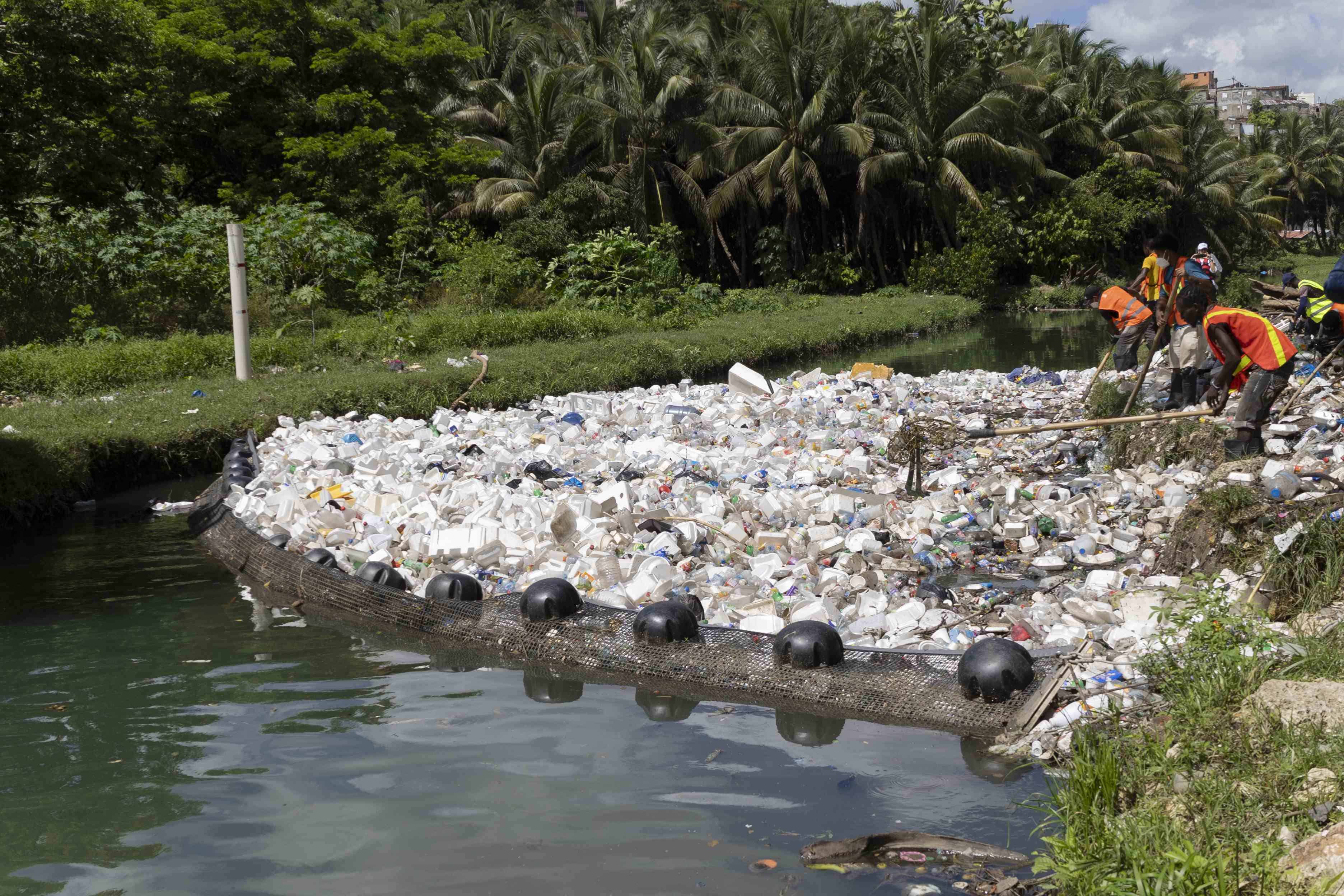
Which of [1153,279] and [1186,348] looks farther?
[1153,279]

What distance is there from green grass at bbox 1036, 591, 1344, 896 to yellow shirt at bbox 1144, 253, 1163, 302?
690 cm

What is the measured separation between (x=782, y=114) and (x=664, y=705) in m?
26.4

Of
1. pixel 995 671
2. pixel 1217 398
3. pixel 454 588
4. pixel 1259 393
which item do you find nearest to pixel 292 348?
pixel 454 588

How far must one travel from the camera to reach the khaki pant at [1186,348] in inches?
353

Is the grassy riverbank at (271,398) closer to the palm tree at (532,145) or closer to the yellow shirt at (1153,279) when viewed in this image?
the yellow shirt at (1153,279)

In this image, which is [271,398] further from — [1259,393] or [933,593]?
[1259,393]

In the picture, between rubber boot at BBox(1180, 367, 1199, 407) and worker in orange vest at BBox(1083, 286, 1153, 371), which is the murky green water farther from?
rubber boot at BBox(1180, 367, 1199, 407)

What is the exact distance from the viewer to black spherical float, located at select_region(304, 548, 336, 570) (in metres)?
6.69

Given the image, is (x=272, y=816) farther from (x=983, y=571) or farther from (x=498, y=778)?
(x=983, y=571)

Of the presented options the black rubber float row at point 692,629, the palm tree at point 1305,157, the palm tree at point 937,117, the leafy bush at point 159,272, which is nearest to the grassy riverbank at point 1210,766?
the black rubber float row at point 692,629

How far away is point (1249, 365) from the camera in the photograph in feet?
24.4

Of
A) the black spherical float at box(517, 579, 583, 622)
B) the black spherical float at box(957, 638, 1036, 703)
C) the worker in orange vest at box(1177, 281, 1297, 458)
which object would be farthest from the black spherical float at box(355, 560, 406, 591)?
the worker in orange vest at box(1177, 281, 1297, 458)

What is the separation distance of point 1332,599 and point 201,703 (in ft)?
15.6

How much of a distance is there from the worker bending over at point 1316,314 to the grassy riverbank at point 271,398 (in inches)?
312
